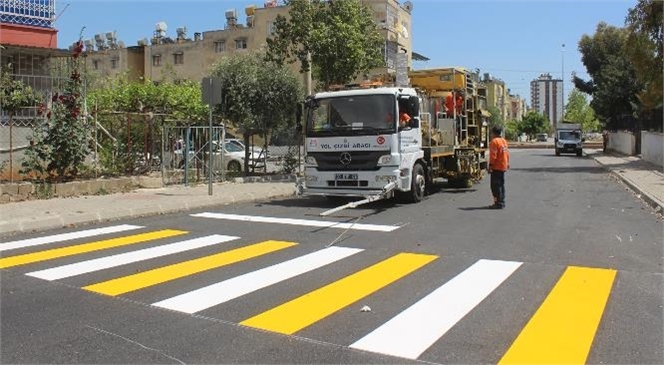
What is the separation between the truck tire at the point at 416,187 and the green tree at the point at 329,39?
764cm

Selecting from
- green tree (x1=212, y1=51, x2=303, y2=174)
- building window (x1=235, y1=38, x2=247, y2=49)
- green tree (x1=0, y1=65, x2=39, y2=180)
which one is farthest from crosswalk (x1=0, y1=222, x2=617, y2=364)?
building window (x1=235, y1=38, x2=247, y2=49)

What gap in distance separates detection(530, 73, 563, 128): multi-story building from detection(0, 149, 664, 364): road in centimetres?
17235

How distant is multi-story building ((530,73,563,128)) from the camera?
173m

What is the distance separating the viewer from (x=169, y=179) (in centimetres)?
1886

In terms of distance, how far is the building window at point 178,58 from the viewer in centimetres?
6262

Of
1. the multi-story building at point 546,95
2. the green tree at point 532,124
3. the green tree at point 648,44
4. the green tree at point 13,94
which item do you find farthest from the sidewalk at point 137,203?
the multi-story building at point 546,95

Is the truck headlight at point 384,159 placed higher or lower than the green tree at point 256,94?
lower

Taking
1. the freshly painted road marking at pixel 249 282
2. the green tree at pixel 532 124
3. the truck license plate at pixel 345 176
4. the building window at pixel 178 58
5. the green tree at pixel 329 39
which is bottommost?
the freshly painted road marking at pixel 249 282

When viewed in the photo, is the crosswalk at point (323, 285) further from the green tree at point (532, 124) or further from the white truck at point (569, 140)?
the green tree at point (532, 124)

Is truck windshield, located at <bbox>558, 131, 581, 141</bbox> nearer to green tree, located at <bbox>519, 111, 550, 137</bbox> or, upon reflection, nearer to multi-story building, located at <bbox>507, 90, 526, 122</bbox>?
green tree, located at <bbox>519, 111, 550, 137</bbox>

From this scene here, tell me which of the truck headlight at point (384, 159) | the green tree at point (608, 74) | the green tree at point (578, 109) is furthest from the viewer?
the green tree at point (578, 109)

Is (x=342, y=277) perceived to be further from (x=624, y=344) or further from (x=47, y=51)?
(x=47, y=51)

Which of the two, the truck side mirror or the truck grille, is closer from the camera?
the truck grille

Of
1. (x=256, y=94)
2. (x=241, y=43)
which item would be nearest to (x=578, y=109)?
(x=241, y=43)
